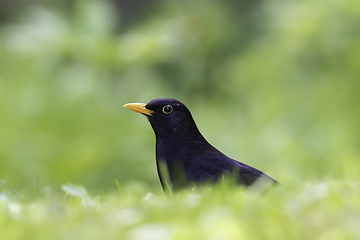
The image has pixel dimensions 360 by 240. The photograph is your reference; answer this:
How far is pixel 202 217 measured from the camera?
4.88 feet

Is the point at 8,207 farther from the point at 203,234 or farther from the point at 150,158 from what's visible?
the point at 150,158

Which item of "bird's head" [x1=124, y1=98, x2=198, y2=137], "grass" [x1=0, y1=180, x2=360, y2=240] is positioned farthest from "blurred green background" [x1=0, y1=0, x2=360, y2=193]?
"grass" [x1=0, y1=180, x2=360, y2=240]

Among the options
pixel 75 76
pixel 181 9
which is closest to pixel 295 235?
pixel 75 76

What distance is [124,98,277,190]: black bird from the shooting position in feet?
9.05

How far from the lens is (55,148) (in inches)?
219

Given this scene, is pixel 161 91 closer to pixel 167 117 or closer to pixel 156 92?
pixel 156 92

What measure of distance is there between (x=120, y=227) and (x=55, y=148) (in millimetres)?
4341

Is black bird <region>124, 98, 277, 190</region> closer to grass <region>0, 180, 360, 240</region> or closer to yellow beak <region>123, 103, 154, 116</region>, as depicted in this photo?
yellow beak <region>123, 103, 154, 116</region>

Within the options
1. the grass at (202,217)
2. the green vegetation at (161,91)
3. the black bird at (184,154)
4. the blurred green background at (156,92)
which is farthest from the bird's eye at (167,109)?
the blurred green background at (156,92)

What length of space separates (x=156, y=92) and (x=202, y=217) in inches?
190

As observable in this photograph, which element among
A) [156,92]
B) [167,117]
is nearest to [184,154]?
[167,117]

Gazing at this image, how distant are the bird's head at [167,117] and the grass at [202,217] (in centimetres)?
119

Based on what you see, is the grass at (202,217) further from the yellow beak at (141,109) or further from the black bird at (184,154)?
the yellow beak at (141,109)

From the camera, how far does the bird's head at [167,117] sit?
3.12m
